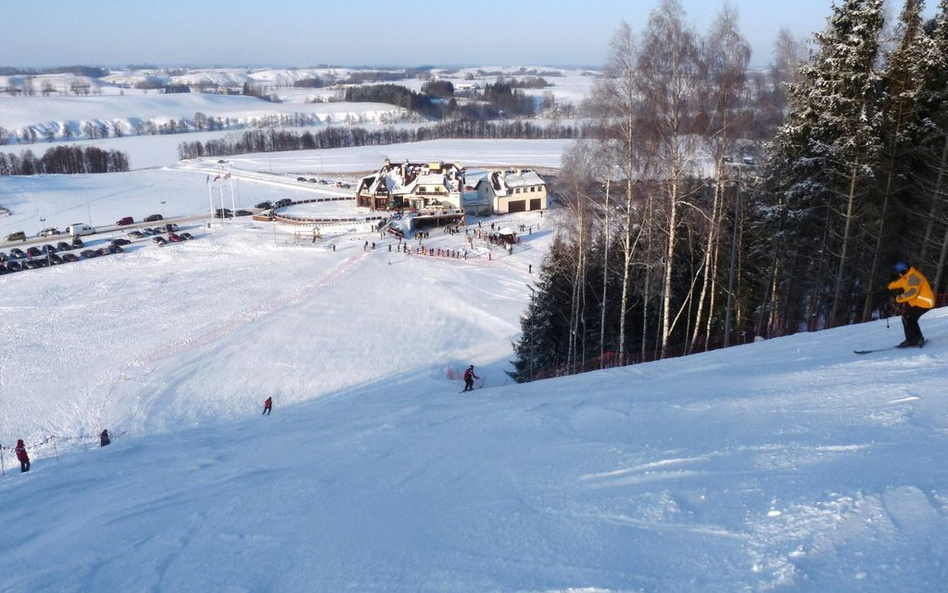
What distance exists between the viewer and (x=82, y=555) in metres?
6.52

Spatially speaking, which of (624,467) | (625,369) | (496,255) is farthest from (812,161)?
(496,255)

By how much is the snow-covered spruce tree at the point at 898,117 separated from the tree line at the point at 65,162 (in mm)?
100739

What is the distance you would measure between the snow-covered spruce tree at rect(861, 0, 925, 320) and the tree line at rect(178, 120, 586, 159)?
9639 cm

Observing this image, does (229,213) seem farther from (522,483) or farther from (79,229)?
(522,483)

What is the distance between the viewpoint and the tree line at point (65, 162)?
285 feet

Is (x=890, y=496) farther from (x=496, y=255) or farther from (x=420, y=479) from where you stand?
(x=496, y=255)

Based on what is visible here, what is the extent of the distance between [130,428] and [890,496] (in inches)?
677

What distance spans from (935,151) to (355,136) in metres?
116

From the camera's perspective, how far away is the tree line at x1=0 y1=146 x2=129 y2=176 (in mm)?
86750

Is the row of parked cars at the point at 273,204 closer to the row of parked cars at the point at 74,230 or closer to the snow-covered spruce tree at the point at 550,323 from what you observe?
the row of parked cars at the point at 74,230

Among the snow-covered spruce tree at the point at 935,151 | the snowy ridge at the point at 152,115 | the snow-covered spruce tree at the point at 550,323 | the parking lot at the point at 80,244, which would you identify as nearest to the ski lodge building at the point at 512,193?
the parking lot at the point at 80,244

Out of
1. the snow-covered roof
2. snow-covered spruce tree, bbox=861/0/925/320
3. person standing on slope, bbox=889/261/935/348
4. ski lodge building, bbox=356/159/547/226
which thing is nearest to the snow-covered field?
person standing on slope, bbox=889/261/935/348

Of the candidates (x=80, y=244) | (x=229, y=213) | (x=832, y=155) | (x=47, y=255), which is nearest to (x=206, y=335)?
(x=832, y=155)

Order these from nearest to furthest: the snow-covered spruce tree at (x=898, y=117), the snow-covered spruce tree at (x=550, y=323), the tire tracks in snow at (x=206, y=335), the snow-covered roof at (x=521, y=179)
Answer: the snow-covered spruce tree at (x=898, y=117) < the snow-covered spruce tree at (x=550, y=323) < the tire tracks in snow at (x=206, y=335) < the snow-covered roof at (x=521, y=179)
